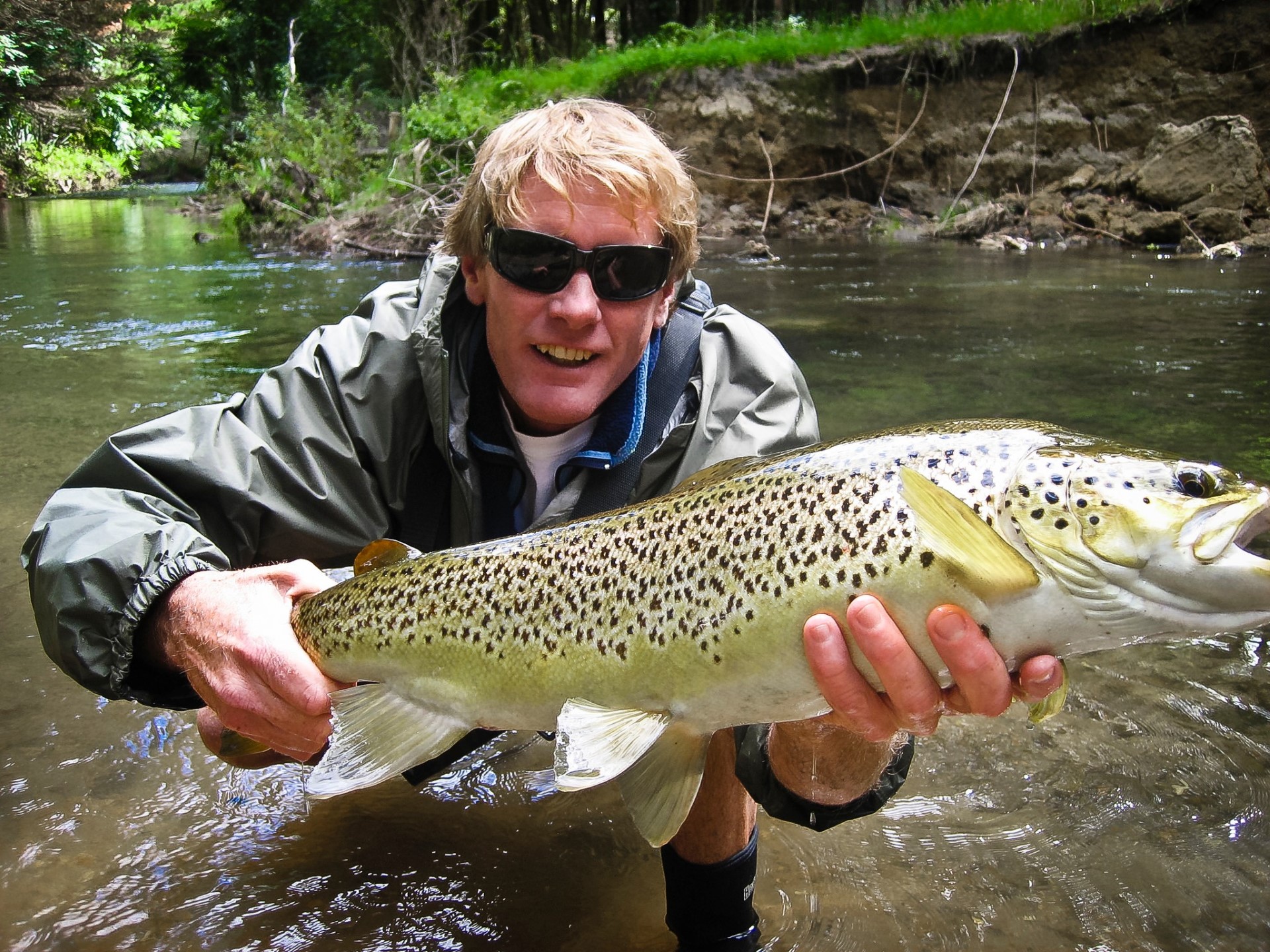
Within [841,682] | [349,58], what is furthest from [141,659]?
[349,58]

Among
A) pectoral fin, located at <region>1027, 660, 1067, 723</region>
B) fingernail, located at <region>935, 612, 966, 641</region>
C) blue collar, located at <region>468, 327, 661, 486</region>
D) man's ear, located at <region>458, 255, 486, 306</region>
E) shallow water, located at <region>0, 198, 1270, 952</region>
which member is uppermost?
Answer: man's ear, located at <region>458, 255, 486, 306</region>

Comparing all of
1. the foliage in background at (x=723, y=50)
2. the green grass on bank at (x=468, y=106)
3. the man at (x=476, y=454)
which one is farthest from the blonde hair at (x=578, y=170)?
the foliage in background at (x=723, y=50)

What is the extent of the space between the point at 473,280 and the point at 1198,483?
1952 mm

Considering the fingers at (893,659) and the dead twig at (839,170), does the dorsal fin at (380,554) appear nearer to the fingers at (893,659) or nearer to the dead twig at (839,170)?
the fingers at (893,659)

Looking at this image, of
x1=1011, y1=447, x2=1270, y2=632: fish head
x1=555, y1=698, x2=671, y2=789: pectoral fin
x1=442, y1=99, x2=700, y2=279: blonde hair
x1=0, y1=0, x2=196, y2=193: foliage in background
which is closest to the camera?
x1=1011, y1=447, x2=1270, y2=632: fish head

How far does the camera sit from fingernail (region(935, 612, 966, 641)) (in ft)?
5.87

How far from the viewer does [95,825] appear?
284cm

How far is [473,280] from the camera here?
2961 mm

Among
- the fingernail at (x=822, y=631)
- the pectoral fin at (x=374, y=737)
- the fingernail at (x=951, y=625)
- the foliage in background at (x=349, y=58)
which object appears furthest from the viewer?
the foliage in background at (x=349, y=58)

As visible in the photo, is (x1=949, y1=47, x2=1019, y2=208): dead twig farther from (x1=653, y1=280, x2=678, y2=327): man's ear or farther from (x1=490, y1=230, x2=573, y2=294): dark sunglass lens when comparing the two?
(x1=490, y1=230, x2=573, y2=294): dark sunglass lens

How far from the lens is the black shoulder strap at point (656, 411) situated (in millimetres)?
2795

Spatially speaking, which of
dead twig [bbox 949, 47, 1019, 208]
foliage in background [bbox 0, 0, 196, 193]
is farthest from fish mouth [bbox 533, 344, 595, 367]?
foliage in background [bbox 0, 0, 196, 193]

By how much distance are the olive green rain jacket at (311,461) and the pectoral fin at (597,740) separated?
768 millimetres

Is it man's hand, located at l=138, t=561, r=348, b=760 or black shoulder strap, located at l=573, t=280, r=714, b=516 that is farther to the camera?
black shoulder strap, located at l=573, t=280, r=714, b=516
